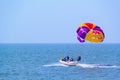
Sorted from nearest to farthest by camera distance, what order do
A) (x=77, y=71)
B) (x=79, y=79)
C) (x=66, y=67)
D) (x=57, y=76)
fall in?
(x=79, y=79)
(x=57, y=76)
(x=77, y=71)
(x=66, y=67)

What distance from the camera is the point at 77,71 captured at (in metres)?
59.8

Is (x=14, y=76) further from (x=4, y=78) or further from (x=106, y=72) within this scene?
(x=106, y=72)

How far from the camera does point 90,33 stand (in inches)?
2297

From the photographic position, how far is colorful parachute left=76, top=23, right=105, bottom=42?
57831 mm

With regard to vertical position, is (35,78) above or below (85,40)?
below

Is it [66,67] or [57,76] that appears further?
[66,67]

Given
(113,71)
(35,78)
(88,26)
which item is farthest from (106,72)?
(35,78)

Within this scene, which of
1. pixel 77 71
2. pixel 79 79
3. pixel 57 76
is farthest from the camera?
pixel 77 71

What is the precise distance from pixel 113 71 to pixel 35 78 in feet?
39.2

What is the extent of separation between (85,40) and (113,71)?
5.81 metres

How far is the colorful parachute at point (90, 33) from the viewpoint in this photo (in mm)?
57831

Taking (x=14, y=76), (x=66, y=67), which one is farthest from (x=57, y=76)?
(x=66, y=67)

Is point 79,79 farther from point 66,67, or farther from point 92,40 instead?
point 66,67

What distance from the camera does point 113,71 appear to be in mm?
60406
